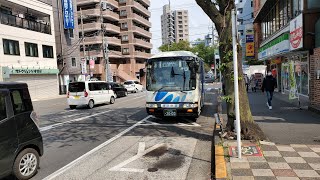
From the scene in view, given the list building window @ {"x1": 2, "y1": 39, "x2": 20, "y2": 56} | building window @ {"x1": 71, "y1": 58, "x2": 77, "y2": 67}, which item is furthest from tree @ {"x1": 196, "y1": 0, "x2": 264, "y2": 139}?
building window @ {"x1": 71, "y1": 58, "x2": 77, "y2": 67}

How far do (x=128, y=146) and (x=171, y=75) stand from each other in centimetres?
407

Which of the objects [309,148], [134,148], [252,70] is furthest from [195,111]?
[252,70]

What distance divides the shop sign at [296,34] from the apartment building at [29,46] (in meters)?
25.6

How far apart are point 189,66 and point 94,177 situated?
6.43m

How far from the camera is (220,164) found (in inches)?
217

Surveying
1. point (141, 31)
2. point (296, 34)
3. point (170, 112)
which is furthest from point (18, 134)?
point (141, 31)

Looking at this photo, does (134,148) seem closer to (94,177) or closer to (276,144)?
(94,177)

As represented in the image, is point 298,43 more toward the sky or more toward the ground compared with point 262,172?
more toward the sky

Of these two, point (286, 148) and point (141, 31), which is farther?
point (141, 31)

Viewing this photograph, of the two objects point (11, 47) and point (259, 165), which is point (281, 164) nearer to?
point (259, 165)

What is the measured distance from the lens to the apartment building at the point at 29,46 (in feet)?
93.1

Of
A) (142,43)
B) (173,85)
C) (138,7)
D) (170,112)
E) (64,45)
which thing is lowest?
(170,112)

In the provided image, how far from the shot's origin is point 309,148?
6.33m

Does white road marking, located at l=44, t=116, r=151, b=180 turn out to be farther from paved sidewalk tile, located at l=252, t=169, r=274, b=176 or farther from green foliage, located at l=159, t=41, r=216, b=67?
green foliage, located at l=159, t=41, r=216, b=67
